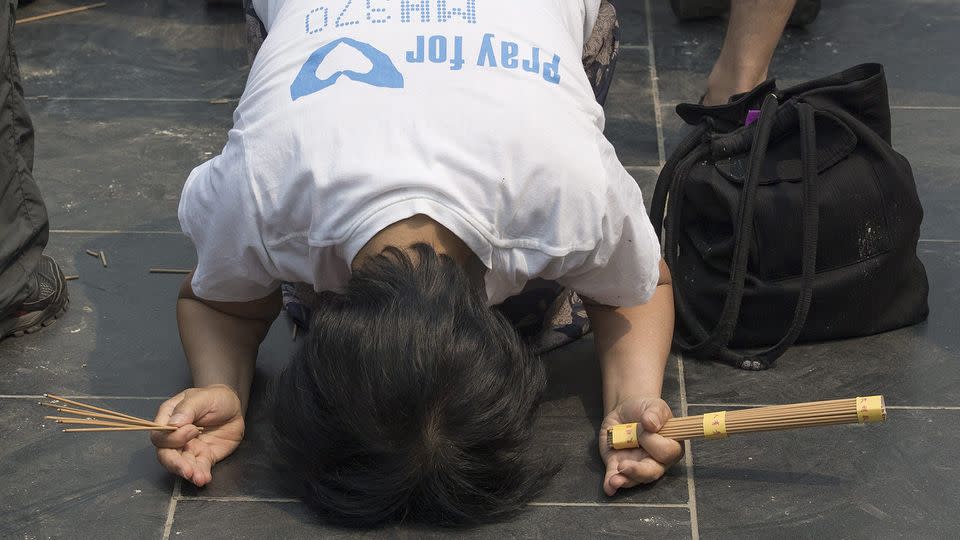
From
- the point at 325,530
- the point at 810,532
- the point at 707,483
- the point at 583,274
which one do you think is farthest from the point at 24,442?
the point at 810,532

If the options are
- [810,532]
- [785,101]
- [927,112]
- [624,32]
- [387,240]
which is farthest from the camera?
[624,32]

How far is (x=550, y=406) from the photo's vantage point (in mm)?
1717

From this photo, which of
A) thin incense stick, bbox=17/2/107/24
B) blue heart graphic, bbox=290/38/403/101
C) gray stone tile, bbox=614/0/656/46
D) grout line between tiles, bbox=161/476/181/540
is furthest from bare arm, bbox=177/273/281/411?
thin incense stick, bbox=17/2/107/24

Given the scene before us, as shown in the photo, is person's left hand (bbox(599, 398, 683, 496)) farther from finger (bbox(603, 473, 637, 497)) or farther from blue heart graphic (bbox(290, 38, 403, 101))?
blue heart graphic (bbox(290, 38, 403, 101))

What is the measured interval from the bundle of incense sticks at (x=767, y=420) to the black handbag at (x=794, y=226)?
26 cm

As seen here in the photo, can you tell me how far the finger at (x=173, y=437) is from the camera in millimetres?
1513

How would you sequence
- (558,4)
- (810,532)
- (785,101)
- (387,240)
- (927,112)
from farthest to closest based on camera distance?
1. (927,112)
2. (785,101)
3. (558,4)
4. (810,532)
5. (387,240)

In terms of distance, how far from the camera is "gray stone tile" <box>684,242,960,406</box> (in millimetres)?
1719

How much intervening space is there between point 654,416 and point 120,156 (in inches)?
51.1

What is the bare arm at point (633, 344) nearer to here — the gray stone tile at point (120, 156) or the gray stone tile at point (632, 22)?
the gray stone tile at point (120, 156)

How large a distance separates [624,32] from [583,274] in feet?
4.60

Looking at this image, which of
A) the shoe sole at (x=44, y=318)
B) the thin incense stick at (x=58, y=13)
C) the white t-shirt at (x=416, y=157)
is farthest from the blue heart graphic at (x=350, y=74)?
the thin incense stick at (x=58, y=13)

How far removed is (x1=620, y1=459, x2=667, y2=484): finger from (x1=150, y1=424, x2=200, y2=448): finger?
536mm

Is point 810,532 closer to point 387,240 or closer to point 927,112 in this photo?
point 387,240
